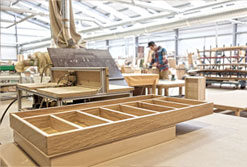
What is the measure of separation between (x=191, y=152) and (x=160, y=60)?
4348mm

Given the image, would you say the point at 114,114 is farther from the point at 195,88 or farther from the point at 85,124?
the point at 195,88

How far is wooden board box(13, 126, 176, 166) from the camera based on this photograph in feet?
2.32

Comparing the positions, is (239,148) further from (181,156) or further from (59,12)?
(59,12)

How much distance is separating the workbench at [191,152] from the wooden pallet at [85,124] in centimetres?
7

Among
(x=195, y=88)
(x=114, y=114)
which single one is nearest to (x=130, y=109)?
(x=114, y=114)

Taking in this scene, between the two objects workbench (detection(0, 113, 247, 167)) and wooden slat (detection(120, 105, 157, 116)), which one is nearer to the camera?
workbench (detection(0, 113, 247, 167))

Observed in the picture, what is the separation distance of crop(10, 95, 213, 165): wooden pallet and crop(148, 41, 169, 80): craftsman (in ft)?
12.8

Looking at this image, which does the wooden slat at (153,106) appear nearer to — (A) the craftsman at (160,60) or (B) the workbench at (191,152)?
(B) the workbench at (191,152)

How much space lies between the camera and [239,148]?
3.14 ft

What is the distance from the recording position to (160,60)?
5.12 m

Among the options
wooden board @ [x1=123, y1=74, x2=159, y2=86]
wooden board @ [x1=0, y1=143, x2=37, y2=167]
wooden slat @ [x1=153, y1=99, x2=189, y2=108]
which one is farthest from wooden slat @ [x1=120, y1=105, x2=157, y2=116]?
wooden board @ [x1=123, y1=74, x2=159, y2=86]

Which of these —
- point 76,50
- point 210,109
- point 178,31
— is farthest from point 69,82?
point 178,31

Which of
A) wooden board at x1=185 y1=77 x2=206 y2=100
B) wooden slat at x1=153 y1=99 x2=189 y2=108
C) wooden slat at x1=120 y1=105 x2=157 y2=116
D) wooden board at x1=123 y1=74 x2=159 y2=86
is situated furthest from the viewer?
wooden board at x1=123 y1=74 x2=159 y2=86

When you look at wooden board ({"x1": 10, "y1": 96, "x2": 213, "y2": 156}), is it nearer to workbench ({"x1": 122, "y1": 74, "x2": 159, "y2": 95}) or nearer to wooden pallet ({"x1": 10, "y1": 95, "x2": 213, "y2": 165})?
wooden pallet ({"x1": 10, "y1": 95, "x2": 213, "y2": 165})
